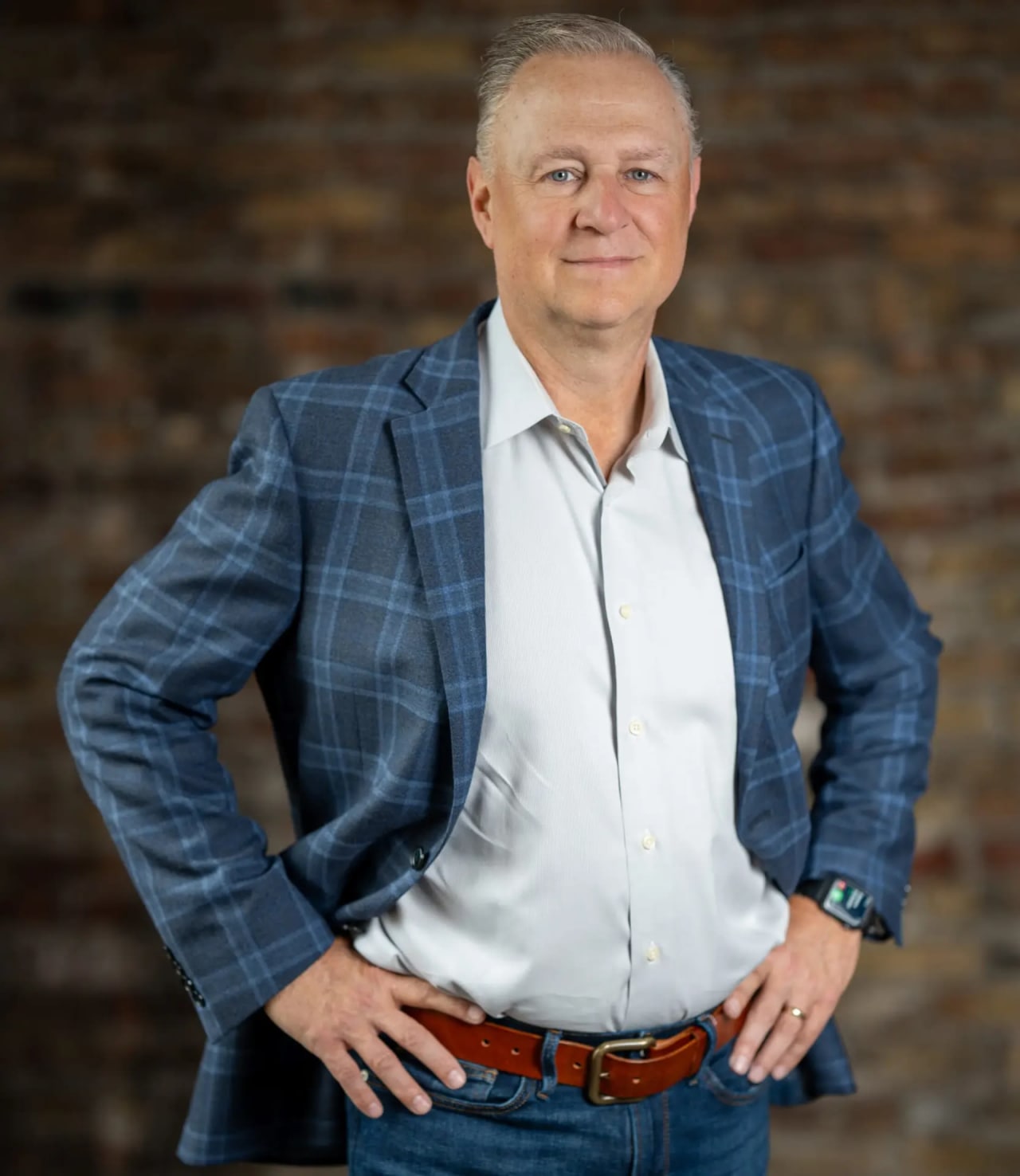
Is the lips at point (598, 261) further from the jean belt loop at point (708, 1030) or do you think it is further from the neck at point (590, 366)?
the jean belt loop at point (708, 1030)

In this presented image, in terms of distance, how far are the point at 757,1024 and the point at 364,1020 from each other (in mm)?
436

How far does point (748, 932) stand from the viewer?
4.95 feet

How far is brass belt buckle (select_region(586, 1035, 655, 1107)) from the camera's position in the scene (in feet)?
4.65

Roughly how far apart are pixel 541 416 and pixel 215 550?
→ 1.18 feet

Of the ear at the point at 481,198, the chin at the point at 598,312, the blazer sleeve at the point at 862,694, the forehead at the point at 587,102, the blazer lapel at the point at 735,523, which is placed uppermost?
the forehead at the point at 587,102

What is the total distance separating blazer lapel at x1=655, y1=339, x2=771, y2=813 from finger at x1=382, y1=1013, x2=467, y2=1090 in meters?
0.39

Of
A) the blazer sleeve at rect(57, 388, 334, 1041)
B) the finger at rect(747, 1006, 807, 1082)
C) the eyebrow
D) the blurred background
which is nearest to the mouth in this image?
the eyebrow

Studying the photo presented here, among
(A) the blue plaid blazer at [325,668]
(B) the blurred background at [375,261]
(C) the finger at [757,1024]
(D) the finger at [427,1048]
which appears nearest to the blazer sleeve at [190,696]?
(A) the blue plaid blazer at [325,668]

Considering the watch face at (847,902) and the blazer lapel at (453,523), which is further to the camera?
the watch face at (847,902)

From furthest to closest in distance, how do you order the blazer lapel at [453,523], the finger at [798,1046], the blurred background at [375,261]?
the blurred background at [375,261]
the finger at [798,1046]
the blazer lapel at [453,523]

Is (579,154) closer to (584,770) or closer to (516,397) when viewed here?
(516,397)

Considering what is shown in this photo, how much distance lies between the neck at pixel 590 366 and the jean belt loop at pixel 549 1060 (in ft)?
2.08

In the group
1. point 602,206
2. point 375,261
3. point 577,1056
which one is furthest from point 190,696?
point 375,261

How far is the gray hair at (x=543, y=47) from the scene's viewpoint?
1467 millimetres
